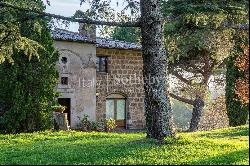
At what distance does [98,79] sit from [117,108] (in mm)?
2631

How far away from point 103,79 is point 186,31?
13641 mm

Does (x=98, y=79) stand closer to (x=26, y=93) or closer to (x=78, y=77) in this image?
(x=78, y=77)

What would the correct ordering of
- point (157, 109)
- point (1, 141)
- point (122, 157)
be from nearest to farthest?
point (122, 157) < point (157, 109) < point (1, 141)

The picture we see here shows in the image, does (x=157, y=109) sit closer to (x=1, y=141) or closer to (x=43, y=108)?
(x=1, y=141)

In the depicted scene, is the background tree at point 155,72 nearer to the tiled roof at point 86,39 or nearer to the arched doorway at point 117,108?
the tiled roof at point 86,39

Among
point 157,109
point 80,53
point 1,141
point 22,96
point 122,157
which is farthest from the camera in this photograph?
point 80,53

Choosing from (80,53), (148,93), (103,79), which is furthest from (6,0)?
(103,79)

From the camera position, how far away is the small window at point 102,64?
29.9 metres

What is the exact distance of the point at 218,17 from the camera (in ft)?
44.7

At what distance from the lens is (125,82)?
30.9 m

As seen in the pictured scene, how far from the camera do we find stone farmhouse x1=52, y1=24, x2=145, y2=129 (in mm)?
27250

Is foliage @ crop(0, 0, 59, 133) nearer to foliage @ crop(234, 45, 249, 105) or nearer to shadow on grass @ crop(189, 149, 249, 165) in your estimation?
foliage @ crop(234, 45, 249, 105)

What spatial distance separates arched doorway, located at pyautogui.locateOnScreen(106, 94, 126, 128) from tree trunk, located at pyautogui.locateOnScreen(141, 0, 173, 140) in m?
17.9

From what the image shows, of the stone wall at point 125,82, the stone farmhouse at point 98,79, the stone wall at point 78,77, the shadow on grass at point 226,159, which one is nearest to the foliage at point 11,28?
the shadow on grass at point 226,159
